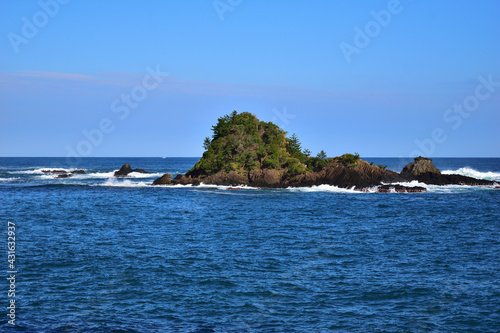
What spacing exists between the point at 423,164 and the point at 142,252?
6969 centimetres

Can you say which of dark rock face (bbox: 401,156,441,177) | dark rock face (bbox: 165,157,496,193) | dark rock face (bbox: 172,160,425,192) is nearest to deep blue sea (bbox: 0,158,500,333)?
dark rock face (bbox: 165,157,496,193)

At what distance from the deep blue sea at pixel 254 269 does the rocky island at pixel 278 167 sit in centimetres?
2523

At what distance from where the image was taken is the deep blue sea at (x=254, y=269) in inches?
810

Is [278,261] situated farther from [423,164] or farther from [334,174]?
[423,164]

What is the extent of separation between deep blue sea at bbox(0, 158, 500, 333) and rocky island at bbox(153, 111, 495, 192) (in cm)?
2523

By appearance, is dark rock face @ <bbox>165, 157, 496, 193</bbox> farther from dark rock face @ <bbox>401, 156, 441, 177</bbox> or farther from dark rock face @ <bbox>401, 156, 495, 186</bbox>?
dark rock face @ <bbox>401, 156, 441, 177</bbox>

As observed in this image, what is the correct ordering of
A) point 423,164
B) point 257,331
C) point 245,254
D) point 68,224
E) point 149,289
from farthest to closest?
1. point 423,164
2. point 68,224
3. point 245,254
4. point 149,289
5. point 257,331

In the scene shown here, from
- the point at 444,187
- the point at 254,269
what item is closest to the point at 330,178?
the point at 444,187

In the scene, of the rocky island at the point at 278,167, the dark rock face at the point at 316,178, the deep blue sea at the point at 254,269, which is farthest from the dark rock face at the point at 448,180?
the deep blue sea at the point at 254,269

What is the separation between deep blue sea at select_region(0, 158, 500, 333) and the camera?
20.6 metres

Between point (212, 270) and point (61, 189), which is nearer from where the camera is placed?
point (212, 270)

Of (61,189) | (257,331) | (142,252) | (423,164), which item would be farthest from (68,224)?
Answer: (423,164)

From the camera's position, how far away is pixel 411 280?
25891 millimetres

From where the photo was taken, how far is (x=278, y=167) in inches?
3270
